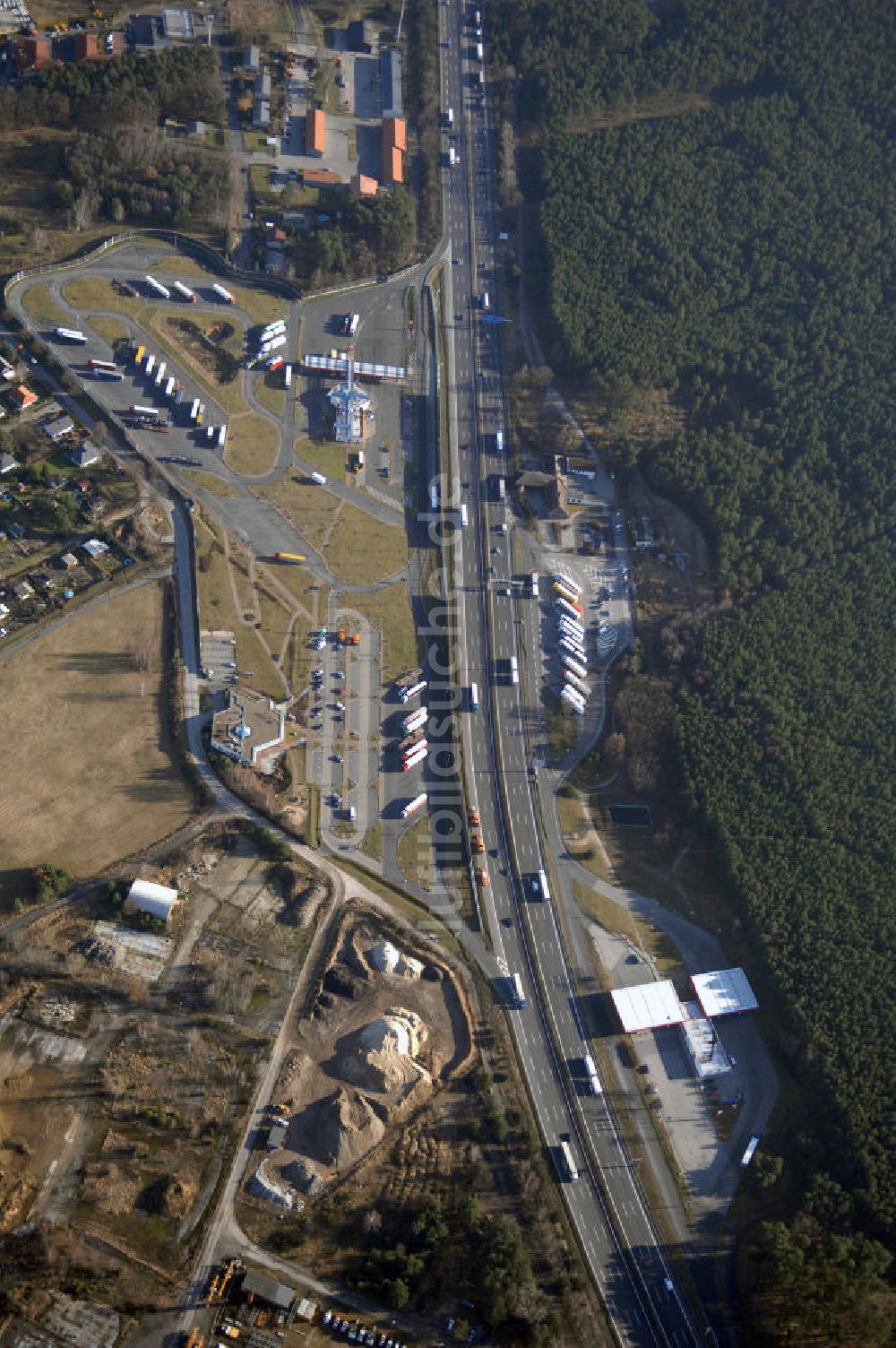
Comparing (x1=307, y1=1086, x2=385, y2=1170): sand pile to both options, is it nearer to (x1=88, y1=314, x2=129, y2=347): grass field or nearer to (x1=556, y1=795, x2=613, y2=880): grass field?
(x1=556, y1=795, x2=613, y2=880): grass field

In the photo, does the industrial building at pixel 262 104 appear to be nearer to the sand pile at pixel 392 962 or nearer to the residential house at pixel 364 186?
the residential house at pixel 364 186

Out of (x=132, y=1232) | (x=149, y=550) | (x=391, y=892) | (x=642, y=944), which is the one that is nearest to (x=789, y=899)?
(x=642, y=944)

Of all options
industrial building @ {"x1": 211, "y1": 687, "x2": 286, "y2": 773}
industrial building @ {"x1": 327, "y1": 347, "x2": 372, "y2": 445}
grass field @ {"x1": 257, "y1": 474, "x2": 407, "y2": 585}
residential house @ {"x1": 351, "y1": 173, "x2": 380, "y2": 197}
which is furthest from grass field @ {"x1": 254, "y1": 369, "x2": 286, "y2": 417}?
industrial building @ {"x1": 211, "y1": 687, "x2": 286, "y2": 773}

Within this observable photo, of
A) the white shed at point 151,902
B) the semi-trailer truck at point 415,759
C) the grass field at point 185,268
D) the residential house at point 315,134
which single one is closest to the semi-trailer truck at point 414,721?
the semi-trailer truck at point 415,759

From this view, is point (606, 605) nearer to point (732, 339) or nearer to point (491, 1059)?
point (732, 339)

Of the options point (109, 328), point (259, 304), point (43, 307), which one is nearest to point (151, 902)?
point (109, 328)

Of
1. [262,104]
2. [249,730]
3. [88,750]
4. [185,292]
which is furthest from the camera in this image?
[262,104]

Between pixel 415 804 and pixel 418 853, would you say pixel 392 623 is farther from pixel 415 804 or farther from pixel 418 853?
pixel 418 853
